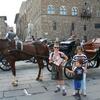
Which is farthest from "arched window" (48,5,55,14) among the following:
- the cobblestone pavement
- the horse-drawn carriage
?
the cobblestone pavement

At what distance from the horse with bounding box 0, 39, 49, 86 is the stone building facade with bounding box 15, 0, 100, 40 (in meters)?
55.6

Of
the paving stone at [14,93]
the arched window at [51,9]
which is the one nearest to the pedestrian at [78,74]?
the paving stone at [14,93]

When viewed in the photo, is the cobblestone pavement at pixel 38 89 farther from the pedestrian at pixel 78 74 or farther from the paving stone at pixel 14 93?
the pedestrian at pixel 78 74

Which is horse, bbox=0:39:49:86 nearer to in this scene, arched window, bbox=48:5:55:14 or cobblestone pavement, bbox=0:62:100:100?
cobblestone pavement, bbox=0:62:100:100

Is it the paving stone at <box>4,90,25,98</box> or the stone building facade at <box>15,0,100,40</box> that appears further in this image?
the stone building facade at <box>15,0,100,40</box>

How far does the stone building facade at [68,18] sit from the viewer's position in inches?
2805

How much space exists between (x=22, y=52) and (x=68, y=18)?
5937 centimetres

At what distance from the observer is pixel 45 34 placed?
231 feet

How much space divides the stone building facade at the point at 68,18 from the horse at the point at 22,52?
55562mm

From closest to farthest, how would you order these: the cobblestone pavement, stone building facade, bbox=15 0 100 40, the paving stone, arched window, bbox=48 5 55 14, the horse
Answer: the cobblestone pavement < the paving stone < the horse < stone building facade, bbox=15 0 100 40 < arched window, bbox=48 5 55 14

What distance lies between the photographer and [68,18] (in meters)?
73.0

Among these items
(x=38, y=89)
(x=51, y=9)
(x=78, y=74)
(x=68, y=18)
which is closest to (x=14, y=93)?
(x=38, y=89)

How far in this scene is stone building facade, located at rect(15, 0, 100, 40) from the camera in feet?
234

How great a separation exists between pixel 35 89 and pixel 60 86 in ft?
3.34
